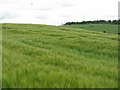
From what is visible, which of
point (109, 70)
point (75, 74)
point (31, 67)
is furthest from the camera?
point (109, 70)

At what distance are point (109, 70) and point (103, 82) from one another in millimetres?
2422

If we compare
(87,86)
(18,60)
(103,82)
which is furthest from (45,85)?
(18,60)

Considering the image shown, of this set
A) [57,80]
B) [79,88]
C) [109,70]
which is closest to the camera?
[79,88]

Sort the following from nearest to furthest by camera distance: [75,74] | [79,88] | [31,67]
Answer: [79,88] < [75,74] < [31,67]

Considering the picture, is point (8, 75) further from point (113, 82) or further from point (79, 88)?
point (113, 82)

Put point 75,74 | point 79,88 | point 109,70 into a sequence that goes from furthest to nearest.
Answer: point 109,70 < point 75,74 < point 79,88

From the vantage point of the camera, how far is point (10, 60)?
1210 cm

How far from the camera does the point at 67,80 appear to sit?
30.6 ft

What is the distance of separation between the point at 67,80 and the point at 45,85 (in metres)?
0.79

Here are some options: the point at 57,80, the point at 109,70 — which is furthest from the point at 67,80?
the point at 109,70

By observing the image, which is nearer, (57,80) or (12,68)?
(57,80)

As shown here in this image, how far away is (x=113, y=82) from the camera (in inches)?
376

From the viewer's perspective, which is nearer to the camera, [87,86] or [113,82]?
[87,86]

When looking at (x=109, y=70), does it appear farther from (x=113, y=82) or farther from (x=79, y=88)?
(x=79, y=88)
